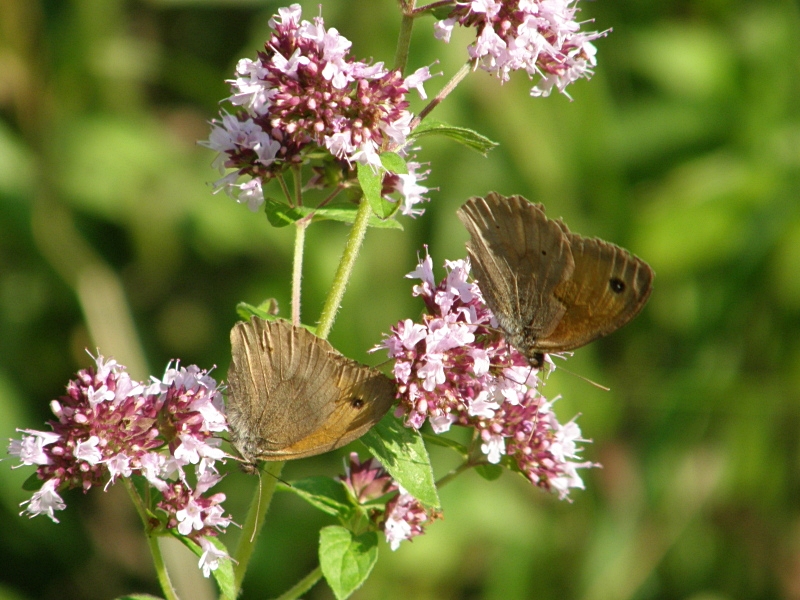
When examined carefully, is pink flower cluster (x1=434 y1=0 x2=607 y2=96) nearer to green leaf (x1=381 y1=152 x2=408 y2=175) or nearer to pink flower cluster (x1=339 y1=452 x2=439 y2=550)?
green leaf (x1=381 y1=152 x2=408 y2=175)

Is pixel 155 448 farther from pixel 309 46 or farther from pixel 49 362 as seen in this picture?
pixel 49 362

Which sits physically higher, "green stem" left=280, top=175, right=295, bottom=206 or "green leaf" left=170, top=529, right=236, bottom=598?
"green stem" left=280, top=175, right=295, bottom=206

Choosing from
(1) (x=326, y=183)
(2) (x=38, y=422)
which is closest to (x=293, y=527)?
(2) (x=38, y=422)

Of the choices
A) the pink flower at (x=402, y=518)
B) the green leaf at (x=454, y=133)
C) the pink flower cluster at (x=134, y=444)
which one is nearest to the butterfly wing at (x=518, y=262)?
the green leaf at (x=454, y=133)

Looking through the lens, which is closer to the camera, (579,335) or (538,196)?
(579,335)

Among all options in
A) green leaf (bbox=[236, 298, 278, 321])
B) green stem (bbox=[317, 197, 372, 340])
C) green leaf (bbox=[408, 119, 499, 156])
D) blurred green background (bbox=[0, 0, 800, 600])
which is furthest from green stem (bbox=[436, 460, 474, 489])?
blurred green background (bbox=[0, 0, 800, 600])

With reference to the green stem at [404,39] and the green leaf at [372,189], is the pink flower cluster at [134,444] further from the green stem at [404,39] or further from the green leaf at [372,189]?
the green stem at [404,39]
